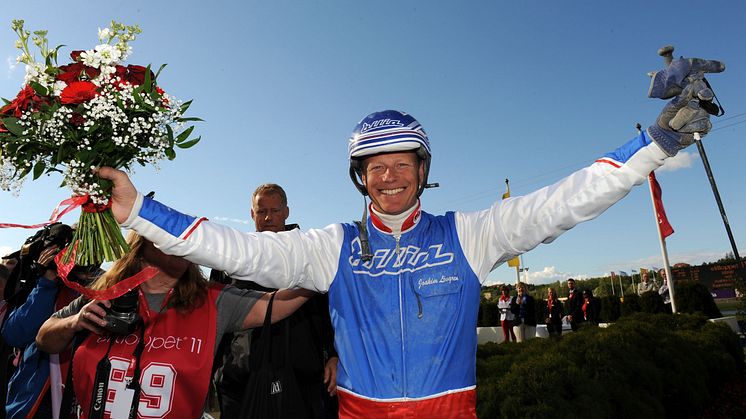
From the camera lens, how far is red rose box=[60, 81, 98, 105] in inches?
85.0

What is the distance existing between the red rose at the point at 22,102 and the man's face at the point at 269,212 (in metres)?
2.24

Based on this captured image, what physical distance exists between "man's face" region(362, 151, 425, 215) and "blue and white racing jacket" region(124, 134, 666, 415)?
138mm

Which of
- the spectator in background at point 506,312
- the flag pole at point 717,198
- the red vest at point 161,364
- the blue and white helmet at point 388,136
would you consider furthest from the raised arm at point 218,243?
the spectator in background at point 506,312

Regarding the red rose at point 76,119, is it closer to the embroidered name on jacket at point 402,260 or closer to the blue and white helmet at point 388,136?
the blue and white helmet at point 388,136

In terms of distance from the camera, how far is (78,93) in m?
2.17

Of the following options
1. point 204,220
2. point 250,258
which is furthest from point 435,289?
point 204,220

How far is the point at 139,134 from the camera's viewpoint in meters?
2.32

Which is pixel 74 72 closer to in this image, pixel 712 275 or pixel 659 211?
pixel 659 211

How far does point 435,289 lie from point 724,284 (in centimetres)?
5455

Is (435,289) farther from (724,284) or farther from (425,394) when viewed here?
(724,284)

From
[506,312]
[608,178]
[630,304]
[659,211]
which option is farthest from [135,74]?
[630,304]

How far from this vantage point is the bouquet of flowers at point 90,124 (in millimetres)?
2182

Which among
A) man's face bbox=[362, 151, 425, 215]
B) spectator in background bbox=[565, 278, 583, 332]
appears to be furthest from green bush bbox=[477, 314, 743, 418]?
spectator in background bbox=[565, 278, 583, 332]

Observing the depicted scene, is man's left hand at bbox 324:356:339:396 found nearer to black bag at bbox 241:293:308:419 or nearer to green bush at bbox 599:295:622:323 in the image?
black bag at bbox 241:293:308:419
